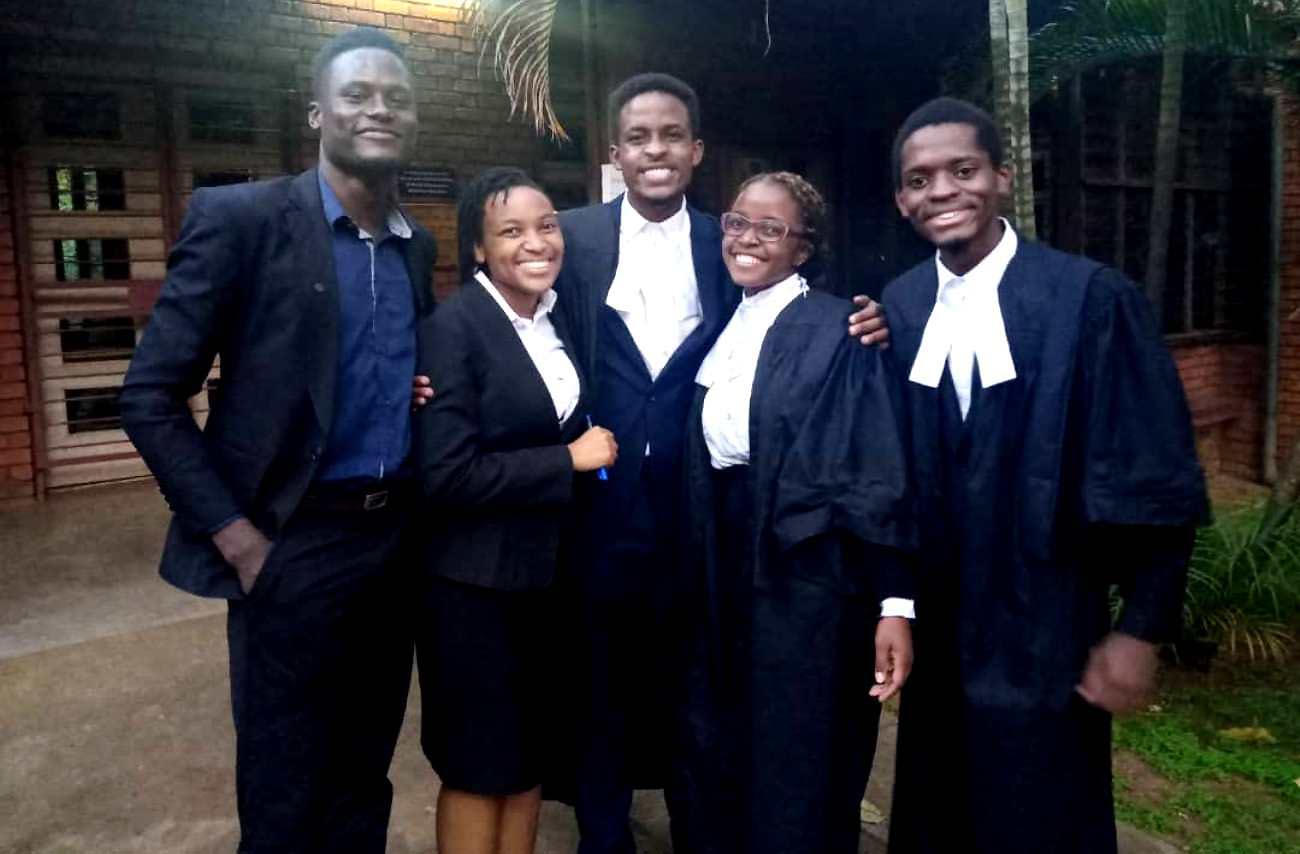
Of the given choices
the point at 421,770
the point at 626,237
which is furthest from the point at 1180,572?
the point at 421,770

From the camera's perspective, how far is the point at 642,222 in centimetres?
303

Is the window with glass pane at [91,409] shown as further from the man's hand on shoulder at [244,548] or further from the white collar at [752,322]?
the white collar at [752,322]

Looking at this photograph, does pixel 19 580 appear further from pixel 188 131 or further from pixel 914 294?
pixel 914 294

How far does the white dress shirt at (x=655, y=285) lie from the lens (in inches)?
116

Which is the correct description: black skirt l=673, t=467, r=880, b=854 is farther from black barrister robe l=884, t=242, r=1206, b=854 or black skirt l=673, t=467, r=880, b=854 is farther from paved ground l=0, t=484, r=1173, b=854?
paved ground l=0, t=484, r=1173, b=854

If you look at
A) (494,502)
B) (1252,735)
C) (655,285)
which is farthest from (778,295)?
(1252,735)

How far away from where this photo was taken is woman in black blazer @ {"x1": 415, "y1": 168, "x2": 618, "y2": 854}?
7.93ft

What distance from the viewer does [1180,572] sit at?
218 centimetres

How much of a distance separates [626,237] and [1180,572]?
1604mm

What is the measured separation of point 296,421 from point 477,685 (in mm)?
707

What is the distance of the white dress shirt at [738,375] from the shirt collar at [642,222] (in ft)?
1.23

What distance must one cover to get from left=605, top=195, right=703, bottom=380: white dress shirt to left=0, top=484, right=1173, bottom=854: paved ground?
57.4 inches

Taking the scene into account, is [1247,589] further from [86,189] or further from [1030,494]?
[86,189]

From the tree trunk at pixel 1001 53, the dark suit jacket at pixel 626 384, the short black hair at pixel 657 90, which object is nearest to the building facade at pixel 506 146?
the tree trunk at pixel 1001 53
